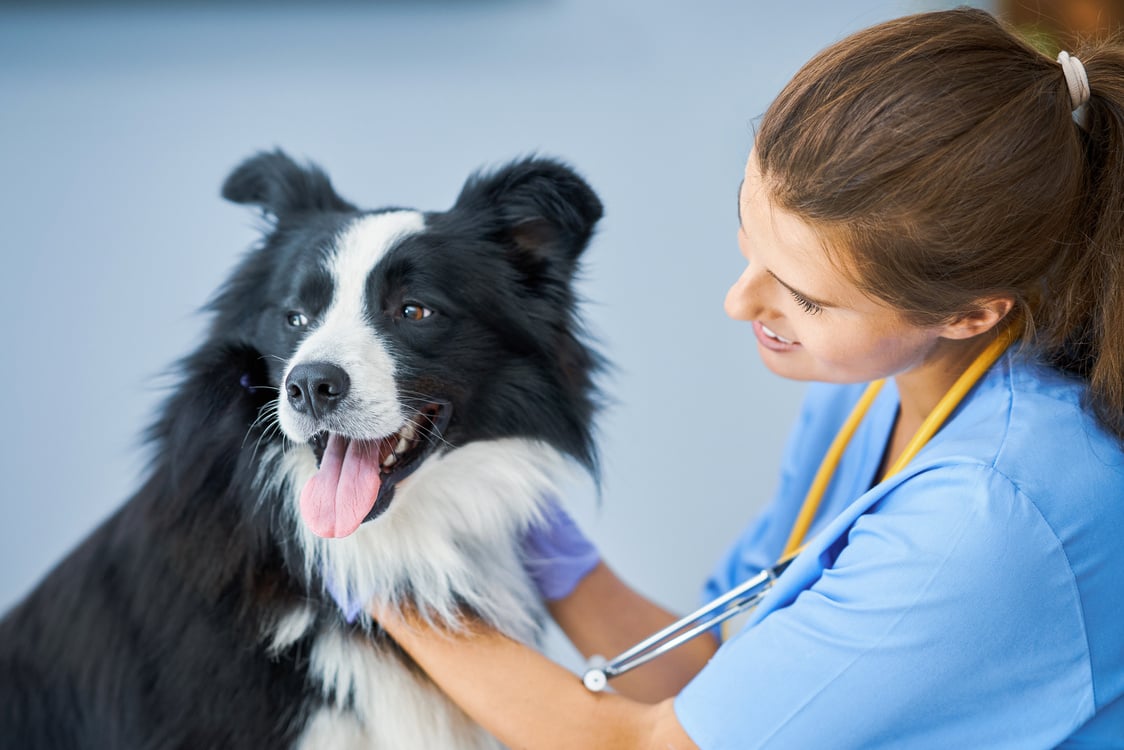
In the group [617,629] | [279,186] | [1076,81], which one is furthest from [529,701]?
[1076,81]

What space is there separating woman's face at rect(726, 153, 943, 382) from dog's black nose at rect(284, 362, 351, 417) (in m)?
0.48

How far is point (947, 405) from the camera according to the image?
1128mm

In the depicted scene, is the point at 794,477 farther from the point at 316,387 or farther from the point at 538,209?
the point at 316,387

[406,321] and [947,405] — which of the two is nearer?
[947,405]

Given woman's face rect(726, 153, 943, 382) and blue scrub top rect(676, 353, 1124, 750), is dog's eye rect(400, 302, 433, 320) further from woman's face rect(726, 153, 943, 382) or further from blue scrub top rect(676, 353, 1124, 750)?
blue scrub top rect(676, 353, 1124, 750)

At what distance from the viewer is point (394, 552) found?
1.27 metres

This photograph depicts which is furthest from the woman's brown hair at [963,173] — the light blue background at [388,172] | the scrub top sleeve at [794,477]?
the light blue background at [388,172]

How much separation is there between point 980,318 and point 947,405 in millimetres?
109

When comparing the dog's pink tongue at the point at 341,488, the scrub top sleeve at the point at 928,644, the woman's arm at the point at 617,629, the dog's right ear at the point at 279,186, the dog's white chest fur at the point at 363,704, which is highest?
the dog's right ear at the point at 279,186

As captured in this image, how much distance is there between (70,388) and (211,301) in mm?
1145

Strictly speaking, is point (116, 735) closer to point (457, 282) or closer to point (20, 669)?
point (20, 669)

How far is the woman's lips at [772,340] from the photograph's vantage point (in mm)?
1201

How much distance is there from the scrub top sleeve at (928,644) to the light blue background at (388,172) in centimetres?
124

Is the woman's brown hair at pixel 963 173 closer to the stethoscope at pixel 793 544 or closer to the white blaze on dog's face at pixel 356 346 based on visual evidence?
the stethoscope at pixel 793 544
